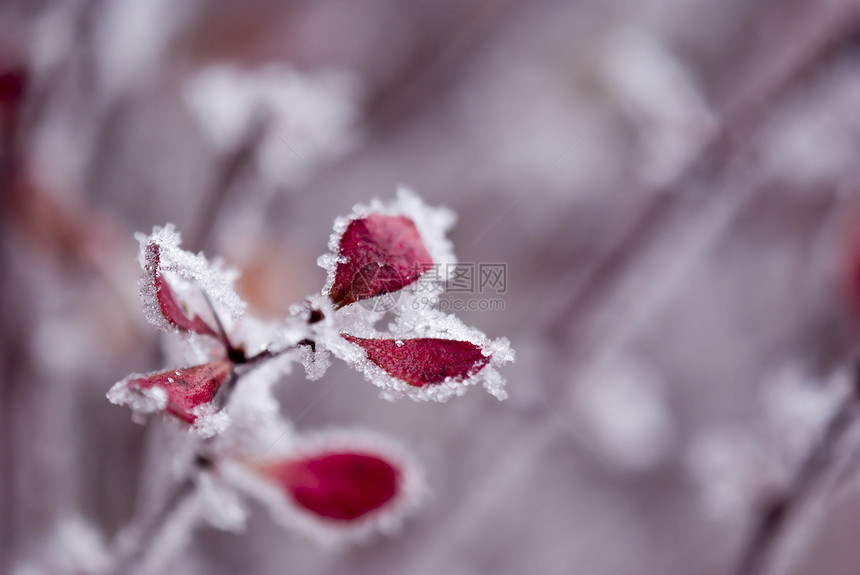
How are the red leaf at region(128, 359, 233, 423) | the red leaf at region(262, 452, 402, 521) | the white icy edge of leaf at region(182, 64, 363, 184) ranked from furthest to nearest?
the white icy edge of leaf at region(182, 64, 363, 184) → the red leaf at region(262, 452, 402, 521) → the red leaf at region(128, 359, 233, 423)

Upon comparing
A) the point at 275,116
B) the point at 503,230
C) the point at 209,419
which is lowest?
the point at 209,419

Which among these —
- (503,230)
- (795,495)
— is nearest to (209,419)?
(795,495)

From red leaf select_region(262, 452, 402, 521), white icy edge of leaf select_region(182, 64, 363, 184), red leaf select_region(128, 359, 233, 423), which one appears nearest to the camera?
red leaf select_region(128, 359, 233, 423)

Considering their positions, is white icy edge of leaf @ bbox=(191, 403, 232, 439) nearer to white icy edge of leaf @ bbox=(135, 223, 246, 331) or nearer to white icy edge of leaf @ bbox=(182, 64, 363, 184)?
white icy edge of leaf @ bbox=(135, 223, 246, 331)

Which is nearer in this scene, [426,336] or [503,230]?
[426,336]

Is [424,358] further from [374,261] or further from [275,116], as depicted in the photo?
[275,116]

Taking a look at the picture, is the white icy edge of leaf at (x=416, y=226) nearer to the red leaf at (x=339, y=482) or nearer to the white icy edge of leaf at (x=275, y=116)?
the red leaf at (x=339, y=482)

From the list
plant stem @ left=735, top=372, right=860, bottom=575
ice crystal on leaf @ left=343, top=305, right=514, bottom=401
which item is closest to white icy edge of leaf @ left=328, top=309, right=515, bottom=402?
ice crystal on leaf @ left=343, top=305, right=514, bottom=401

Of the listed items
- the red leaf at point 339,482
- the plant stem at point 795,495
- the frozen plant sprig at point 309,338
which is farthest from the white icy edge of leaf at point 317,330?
the plant stem at point 795,495
